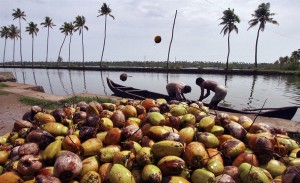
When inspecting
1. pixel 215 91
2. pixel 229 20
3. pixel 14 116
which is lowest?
pixel 14 116

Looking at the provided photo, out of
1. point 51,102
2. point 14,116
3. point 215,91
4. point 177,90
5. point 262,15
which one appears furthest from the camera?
point 262,15

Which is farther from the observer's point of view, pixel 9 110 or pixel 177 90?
pixel 177 90

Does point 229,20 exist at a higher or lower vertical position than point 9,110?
higher

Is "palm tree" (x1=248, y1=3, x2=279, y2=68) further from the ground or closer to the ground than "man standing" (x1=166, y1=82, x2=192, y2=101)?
further from the ground

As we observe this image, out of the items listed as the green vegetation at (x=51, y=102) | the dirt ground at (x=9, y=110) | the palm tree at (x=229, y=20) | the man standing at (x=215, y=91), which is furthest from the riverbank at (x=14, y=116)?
the palm tree at (x=229, y=20)

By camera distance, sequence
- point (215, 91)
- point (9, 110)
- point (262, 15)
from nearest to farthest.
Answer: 1. point (9, 110)
2. point (215, 91)
3. point (262, 15)

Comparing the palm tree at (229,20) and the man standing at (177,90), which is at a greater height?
the palm tree at (229,20)

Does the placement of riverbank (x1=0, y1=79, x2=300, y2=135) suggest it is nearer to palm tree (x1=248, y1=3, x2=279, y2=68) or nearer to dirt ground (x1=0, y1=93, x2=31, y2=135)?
dirt ground (x1=0, y1=93, x2=31, y2=135)

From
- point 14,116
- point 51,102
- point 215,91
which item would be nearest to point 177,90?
point 215,91

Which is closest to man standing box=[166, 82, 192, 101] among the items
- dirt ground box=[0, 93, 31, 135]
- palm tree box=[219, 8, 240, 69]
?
dirt ground box=[0, 93, 31, 135]

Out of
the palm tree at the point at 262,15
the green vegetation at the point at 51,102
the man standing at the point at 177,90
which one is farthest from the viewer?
the palm tree at the point at 262,15

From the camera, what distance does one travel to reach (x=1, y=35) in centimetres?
8594

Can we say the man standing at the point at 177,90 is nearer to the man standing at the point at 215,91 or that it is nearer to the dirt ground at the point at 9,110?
the man standing at the point at 215,91

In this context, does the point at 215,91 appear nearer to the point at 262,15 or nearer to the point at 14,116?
the point at 14,116
